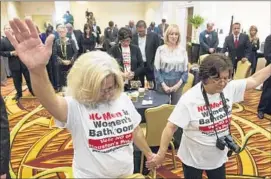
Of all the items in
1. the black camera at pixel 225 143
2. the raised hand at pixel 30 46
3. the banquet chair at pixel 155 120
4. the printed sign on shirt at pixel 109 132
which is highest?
the raised hand at pixel 30 46

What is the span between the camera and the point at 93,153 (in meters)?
1.28

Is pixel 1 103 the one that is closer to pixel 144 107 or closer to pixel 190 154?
pixel 190 154

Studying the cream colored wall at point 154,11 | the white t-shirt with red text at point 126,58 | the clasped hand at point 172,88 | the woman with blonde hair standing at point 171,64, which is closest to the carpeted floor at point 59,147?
the clasped hand at point 172,88

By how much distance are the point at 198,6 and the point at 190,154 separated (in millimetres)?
9973

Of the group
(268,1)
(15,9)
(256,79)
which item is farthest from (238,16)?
(15,9)

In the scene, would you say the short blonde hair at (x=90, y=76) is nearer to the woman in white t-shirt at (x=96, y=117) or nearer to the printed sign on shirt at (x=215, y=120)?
the woman in white t-shirt at (x=96, y=117)

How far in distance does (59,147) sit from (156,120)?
1.65 m

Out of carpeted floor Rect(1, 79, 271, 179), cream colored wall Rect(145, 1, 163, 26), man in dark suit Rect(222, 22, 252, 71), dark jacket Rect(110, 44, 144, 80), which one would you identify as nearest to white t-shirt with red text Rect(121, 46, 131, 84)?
dark jacket Rect(110, 44, 144, 80)

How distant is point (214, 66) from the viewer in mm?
1651

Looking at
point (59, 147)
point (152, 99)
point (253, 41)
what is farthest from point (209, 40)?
point (59, 147)

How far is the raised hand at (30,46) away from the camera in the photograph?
1.03 metres

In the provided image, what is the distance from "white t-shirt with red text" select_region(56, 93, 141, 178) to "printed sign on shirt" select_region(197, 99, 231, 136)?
1.90 feet

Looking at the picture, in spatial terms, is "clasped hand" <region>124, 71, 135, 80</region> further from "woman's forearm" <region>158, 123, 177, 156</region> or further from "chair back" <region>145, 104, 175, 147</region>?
"woman's forearm" <region>158, 123, 177, 156</region>

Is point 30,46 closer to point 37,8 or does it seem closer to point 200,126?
point 200,126
